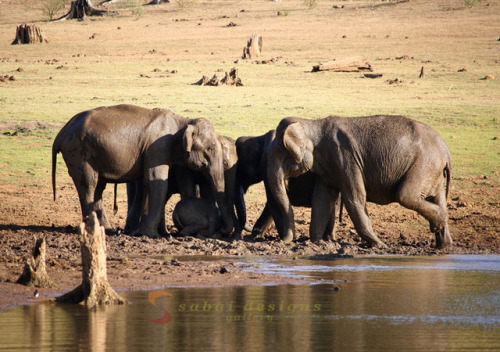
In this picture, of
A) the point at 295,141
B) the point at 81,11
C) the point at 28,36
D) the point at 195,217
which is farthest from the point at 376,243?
the point at 81,11

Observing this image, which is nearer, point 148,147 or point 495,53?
point 148,147

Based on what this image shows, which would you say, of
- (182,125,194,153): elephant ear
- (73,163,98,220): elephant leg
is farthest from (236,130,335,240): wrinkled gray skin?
(73,163,98,220): elephant leg

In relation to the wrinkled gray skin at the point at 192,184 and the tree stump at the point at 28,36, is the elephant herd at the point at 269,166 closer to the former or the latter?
the wrinkled gray skin at the point at 192,184

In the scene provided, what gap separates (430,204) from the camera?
12203mm

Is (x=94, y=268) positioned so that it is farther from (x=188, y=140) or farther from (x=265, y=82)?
(x=265, y=82)

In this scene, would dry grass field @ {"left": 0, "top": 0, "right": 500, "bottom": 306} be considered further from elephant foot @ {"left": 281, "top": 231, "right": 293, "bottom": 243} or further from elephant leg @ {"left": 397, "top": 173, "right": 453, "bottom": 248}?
elephant foot @ {"left": 281, "top": 231, "right": 293, "bottom": 243}

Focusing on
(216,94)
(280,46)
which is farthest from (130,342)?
(280,46)

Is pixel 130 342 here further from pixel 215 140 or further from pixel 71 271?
pixel 215 140

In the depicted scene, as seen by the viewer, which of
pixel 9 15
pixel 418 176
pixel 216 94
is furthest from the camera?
pixel 9 15

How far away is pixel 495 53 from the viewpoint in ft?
105

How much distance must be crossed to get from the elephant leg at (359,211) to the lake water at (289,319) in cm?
241

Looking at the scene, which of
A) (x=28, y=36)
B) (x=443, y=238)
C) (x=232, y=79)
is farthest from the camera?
(x=28, y=36)

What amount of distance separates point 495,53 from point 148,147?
22.1m

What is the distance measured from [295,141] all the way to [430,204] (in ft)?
6.70
